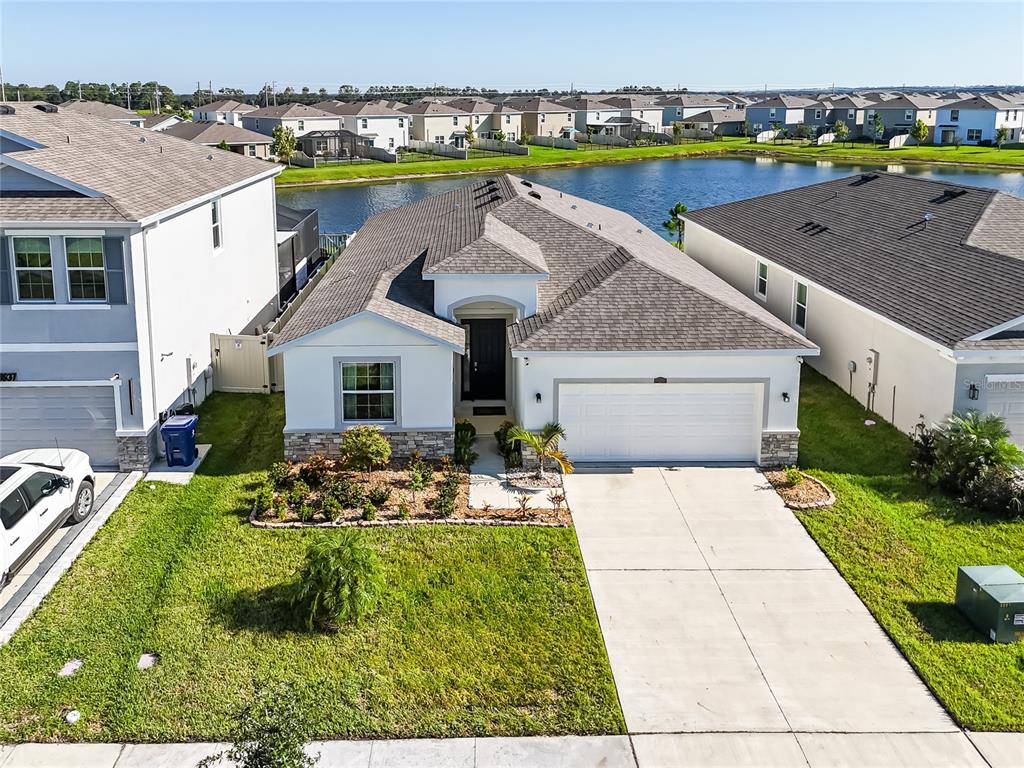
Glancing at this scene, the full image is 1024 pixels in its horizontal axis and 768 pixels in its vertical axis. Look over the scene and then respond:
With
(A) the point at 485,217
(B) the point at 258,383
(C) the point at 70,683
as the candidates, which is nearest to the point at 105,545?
(C) the point at 70,683

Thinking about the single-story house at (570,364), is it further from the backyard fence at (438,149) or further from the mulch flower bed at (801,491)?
the backyard fence at (438,149)

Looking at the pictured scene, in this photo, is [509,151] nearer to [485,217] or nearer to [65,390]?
[485,217]

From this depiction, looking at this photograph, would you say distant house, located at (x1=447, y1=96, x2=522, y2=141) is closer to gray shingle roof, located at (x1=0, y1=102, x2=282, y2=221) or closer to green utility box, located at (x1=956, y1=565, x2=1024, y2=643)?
gray shingle roof, located at (x1=0, y1=102, x2=282, y2=221)

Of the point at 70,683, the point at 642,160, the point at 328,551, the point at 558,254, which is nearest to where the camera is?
the point at 70,683

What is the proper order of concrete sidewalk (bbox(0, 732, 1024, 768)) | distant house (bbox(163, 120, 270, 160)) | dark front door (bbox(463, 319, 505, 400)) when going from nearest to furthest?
concrete sidewalk (bbox(0, 732, 1024, 768))
dark front door (bbox(463, 319, 505, 400))
distant house (bbox(163, 120, 270, 160))

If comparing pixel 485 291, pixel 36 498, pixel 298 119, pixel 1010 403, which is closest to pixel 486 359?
pixel 485 291

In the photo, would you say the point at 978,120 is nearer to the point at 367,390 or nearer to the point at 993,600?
the point at 367,390

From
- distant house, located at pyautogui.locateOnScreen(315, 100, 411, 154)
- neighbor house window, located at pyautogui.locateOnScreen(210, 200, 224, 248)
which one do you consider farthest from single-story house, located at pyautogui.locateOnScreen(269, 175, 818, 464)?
distant house, located at pyautogui.locateOnScreen(315, 100, 411, 154)
